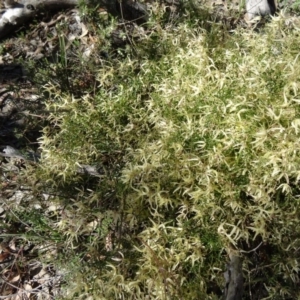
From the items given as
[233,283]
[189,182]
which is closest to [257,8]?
[189,182]

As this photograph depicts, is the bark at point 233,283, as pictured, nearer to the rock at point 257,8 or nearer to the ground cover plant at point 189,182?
the ground cover plant at point 189,182

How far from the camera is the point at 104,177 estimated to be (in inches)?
100

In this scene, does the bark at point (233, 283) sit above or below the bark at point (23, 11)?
below

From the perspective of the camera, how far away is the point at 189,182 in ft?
7.36

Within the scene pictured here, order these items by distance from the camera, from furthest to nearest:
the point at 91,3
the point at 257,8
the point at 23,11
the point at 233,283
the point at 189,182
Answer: the point at 23,11 → the point at 91,3 → the point at 257,8 → the point at 189,182 → the point at 233,283

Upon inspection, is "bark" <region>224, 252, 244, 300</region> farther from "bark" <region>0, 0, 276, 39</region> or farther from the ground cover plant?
"bark" <region>0, 0, 276, 39</region>

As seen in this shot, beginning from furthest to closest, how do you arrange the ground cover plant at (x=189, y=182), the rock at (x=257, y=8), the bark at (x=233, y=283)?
the rock at (x=257, y=8) → the ground cover plant at (x=189, y=182) → the bark at (x=233, y=283)

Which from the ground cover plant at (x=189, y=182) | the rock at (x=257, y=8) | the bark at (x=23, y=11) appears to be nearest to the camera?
the ground cover plant at (x=189, y=182)

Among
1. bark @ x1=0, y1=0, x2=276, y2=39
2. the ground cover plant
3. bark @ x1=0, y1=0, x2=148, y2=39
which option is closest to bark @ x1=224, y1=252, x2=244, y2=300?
the ground cover plant

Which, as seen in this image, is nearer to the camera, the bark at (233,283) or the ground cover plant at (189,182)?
the bark at (233,283)

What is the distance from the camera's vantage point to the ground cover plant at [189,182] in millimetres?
2150

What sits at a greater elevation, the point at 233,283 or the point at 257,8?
the point at 257,8

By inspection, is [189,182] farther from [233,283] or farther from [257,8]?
[257,8]

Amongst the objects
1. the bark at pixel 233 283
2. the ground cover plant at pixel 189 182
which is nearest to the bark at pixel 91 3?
the ground cover plant at pixel 189 182
